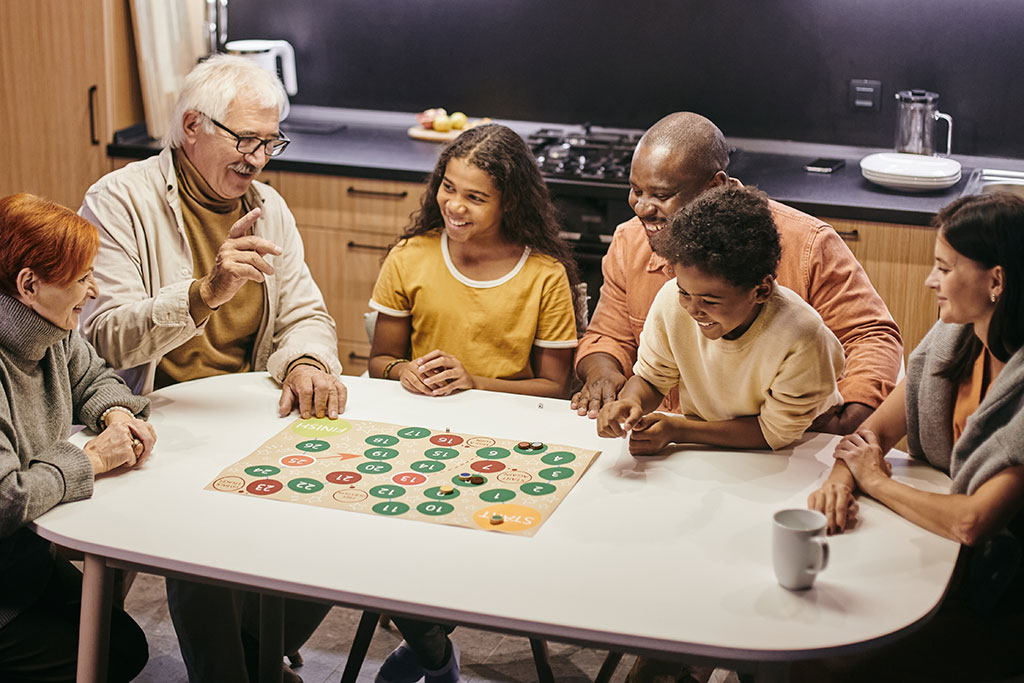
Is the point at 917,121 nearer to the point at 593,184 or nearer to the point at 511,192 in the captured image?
the point at 593,184

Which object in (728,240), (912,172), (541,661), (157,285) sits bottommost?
(541,661)

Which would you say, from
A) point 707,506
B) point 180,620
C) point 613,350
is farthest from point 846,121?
point 180,620

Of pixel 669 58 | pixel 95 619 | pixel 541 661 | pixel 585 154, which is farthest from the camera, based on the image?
pixel 669 58

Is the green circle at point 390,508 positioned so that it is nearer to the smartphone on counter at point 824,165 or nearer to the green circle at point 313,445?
the green circle at point 313,445

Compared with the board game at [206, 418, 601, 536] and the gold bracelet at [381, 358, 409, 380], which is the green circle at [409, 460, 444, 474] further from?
the gold bracelet at [381, 358, 409, 380]

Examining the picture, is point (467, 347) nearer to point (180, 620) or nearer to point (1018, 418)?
point (180, 620)

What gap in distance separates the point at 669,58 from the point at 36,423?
2904 mm

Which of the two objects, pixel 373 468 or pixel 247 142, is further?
pixel 247 142

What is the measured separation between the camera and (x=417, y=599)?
5.18 feet

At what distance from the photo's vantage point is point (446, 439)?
7.00 feet

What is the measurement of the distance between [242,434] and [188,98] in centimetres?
87

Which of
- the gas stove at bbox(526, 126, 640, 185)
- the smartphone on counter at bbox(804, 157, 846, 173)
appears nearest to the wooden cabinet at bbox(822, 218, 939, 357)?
the smartphone on counter at bbox(804, 157, 846, 173)

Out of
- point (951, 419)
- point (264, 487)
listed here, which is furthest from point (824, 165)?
point (264, 487)

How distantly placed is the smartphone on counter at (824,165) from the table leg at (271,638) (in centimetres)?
241
